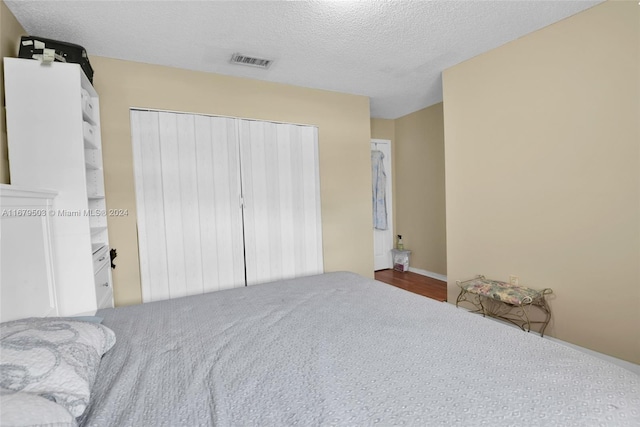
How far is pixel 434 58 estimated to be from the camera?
2766 mm

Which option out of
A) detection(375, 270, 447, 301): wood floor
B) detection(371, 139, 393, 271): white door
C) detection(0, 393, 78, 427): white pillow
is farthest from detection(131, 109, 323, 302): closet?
detection(0, 393, 78, 427): white pillow

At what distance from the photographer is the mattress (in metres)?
0.85

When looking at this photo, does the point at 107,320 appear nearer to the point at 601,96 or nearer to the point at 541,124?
the point at 541,124

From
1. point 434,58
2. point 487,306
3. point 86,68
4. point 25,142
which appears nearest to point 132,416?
point 25,142

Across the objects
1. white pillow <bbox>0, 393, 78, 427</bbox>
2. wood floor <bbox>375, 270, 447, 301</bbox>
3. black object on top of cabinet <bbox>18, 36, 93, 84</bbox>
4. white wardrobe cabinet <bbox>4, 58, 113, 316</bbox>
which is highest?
black object on top of cabinet <bbox>18, 36, 93, 84</bbox>

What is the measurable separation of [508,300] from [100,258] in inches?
124

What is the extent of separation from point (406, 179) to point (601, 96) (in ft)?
9.70

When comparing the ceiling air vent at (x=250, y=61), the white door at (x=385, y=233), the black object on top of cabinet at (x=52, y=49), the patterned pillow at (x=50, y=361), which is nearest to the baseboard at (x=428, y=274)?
the white door at (x=385, y=233)

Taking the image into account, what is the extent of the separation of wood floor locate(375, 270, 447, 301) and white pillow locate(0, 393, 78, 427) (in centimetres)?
359

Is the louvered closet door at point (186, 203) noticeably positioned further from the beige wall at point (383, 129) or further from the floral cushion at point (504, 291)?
the beige wall at point (383, 129)

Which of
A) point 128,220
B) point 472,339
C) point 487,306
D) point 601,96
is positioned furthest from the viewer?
point 487,306

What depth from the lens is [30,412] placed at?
665 millimetres

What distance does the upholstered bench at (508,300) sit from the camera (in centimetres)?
237

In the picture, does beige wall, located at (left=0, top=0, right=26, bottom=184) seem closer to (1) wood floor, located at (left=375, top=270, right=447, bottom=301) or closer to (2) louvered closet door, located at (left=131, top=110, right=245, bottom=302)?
(2) louvered closet door, located at (left=131, top=110, right=245, bottom=302)
